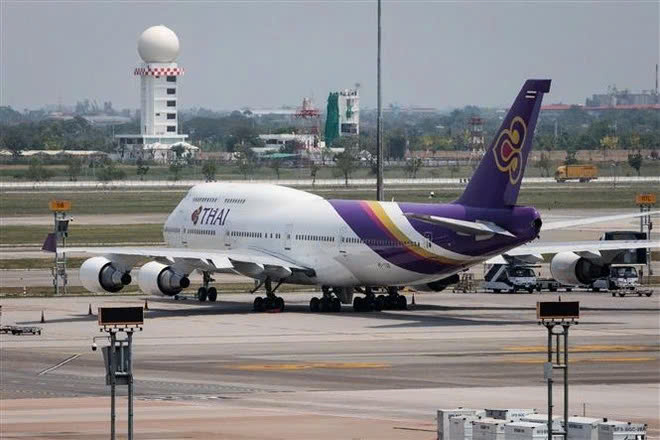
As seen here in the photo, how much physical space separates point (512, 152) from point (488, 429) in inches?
1191

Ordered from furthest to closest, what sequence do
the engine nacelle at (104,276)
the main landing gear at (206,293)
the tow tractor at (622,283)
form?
the tow tractor at (622,283) < the main landing gear at (206,293) < the engine nacelle at (104,276)

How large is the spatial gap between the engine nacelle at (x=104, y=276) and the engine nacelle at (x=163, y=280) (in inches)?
40.0

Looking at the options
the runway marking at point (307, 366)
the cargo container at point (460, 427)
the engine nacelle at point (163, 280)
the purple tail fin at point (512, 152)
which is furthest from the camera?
the engine nacelle at point (163, 280)

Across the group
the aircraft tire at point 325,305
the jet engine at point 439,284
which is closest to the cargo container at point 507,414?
the jet engine at point 439,284

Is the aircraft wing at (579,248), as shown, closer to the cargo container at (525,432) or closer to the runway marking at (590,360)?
the runway marking at (590,360)

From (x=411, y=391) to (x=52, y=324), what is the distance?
24.9 metres

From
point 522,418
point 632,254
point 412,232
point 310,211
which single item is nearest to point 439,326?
point 412,232

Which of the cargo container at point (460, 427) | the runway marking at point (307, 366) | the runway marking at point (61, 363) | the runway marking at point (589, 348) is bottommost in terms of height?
the runway marking at point (61, 363)

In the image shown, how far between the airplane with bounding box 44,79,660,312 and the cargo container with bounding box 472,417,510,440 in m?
28.7

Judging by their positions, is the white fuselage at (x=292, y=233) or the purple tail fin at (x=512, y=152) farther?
the white fuselage at (x=292, y=233)

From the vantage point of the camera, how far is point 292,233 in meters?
78.2

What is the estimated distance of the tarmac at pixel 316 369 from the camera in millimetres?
44406

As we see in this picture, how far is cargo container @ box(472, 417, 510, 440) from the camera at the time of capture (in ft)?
128

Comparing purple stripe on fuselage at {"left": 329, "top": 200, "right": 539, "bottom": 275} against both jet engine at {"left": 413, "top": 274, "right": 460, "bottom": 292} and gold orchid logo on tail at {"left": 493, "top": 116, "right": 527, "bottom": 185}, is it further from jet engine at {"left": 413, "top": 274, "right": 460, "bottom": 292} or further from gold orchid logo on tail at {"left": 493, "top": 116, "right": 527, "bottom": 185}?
jet engine at {"left": 413, "top": 274, "right": 460, "bottom": 292}
